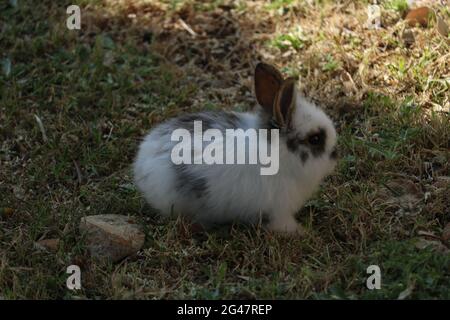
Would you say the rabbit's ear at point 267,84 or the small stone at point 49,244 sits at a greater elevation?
the rabbit's ear at point 267,84

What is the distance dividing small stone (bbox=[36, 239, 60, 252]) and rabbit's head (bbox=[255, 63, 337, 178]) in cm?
138

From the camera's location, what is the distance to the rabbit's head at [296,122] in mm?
4336

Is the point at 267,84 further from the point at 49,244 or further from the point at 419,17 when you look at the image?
the point at 419,17

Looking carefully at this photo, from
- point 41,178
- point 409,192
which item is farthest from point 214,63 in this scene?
point 409,192

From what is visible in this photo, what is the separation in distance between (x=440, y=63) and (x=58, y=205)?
2.85 meters

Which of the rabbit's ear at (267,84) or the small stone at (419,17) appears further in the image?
the small stone at (419,17)

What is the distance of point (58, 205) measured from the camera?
194 inches

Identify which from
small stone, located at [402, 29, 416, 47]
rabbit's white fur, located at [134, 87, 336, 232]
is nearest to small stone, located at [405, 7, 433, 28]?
small stone, located at [402, 29, 416, 47]

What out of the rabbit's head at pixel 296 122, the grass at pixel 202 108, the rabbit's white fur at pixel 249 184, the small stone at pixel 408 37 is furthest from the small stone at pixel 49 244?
the small stone at pixel 408 37

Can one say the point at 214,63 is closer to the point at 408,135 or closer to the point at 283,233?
the point at 408,135

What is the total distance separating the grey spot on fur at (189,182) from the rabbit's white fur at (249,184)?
16mm

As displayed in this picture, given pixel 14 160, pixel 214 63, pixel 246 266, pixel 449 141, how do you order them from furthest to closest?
pixel 214 63 → pixel 14 160 → pixel 449 141 → pixel 246 266

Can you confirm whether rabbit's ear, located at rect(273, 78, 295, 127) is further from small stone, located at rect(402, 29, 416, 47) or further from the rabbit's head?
small stone, located at rect(402, 29, 416, 47)

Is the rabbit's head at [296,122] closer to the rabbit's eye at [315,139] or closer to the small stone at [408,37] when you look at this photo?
the rabbit's eye at [315,139]
